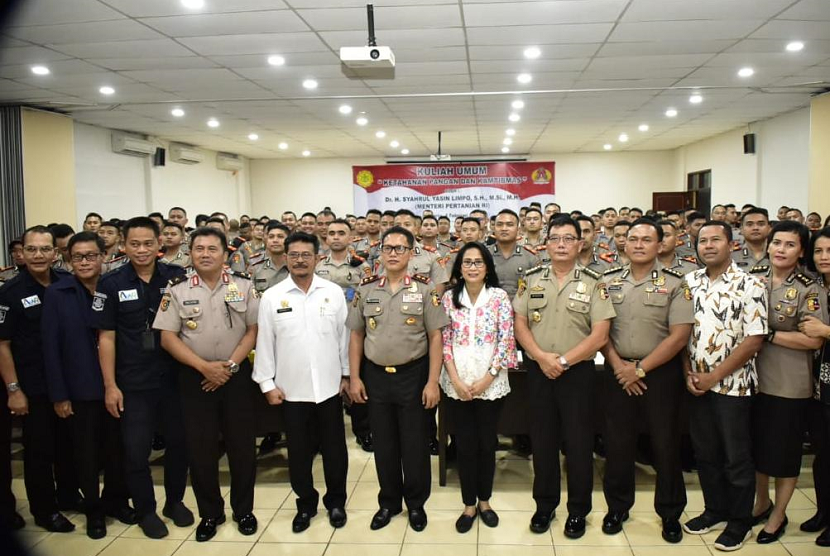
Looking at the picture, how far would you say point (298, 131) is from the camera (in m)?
11.7

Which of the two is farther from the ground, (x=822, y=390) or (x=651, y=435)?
(x=822, y=390)

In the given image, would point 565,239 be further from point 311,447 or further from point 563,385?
point 311,447

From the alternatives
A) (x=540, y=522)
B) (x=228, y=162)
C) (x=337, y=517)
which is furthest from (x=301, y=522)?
(x=228, y=162)

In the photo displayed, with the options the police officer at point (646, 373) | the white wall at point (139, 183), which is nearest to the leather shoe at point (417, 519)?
the police officer at point (646, 373)

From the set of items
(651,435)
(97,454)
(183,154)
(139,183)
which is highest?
(183,154)

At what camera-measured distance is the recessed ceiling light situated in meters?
6.07

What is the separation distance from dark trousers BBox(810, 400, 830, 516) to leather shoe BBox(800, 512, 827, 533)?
0.04 m

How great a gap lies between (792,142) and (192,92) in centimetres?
1024

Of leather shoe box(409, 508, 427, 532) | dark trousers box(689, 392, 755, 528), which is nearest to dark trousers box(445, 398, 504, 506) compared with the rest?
leather shoe box(409, 508, 427, 532)

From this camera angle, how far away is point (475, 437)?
299 cm

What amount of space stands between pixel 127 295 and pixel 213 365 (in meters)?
0.62

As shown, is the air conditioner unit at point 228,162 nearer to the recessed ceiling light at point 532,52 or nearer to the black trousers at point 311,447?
the recessed ceiling light at point 532,52

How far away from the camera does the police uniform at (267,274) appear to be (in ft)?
15.9

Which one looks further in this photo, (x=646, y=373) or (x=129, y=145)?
(x=129, y=145)
